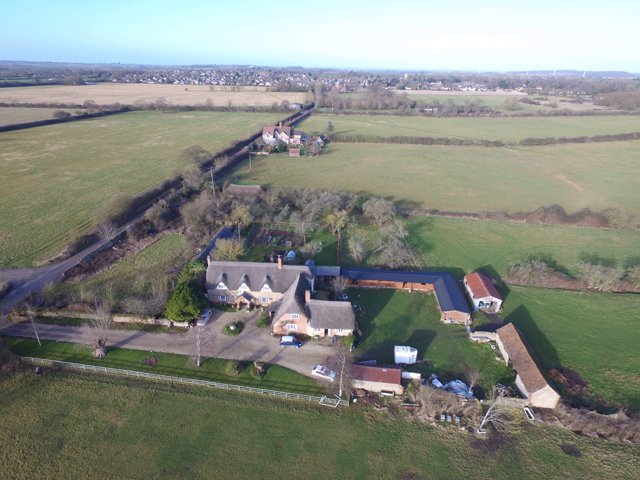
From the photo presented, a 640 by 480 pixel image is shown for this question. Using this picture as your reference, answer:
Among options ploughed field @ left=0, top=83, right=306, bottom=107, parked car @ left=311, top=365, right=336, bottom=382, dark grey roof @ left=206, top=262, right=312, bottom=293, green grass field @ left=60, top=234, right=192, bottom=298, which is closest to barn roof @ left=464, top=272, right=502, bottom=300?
dark grey roof @ left=206, top=262, right=312, bottom=293

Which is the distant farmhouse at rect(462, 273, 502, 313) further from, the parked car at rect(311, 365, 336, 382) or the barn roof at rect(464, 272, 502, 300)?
the parked car at rect(311, 365, 336, 382)

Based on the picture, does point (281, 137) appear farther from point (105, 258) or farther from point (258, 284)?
point (258, 284)

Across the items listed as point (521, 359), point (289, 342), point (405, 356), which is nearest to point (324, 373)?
point (289, 342)

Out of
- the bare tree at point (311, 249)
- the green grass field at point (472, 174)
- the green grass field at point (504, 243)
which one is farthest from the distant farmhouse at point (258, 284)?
the green grass field at point (472, 174)

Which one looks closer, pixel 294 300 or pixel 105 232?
pixel 294 300

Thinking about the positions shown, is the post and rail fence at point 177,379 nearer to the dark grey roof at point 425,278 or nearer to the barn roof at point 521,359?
the barn roof at point 521,359

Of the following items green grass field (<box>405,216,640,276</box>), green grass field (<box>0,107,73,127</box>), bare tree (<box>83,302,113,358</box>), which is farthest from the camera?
green grass field (<box>0,107,73,127</box>)
